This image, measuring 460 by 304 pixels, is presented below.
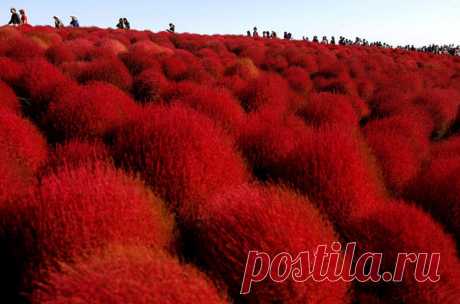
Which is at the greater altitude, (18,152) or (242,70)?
(242,70)

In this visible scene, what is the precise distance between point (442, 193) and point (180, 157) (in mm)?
1226

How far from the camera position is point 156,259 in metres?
1.24

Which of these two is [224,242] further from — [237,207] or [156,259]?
[156,259]

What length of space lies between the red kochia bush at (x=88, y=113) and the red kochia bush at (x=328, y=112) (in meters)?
1.45

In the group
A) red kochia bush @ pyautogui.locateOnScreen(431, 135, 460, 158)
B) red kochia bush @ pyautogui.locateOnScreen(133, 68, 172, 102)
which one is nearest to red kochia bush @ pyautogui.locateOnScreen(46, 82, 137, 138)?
red kochia bush @ pyautogui.locateOnScreen(133, 68, 172, 102)

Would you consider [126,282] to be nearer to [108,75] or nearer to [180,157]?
[180,157]


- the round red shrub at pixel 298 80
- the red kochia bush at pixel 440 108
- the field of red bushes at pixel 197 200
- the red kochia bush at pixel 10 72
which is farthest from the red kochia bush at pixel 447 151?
the red kochia bush at pixel 10 72

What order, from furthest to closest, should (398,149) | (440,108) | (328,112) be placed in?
(440,108) < (328,112) < (398,149)

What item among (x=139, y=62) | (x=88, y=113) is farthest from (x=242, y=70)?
(x=88, y=113)

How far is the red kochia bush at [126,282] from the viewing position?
3.43 ft

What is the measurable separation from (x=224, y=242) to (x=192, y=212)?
0.43m

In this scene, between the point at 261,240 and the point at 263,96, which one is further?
the point at 263,96

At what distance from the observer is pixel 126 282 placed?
107 centimetres

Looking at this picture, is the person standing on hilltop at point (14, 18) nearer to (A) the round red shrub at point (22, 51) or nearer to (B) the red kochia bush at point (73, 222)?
(A) the round red shrub at point (22, 51)
